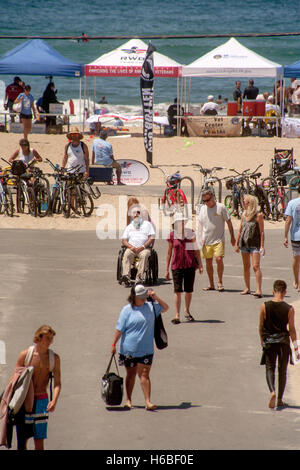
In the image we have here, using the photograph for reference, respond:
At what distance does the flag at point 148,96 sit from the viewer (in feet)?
78.1

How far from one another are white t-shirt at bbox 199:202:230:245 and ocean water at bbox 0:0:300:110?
161ft

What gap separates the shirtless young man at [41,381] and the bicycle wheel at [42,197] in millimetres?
12436

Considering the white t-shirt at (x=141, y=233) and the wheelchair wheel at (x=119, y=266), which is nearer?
the white t-shirt at (x=141, y=233)

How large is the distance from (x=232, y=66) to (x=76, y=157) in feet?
46.4

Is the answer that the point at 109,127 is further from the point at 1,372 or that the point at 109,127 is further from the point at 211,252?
the point at 1,372

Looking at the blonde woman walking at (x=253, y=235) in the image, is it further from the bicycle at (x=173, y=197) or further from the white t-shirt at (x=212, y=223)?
the bicycle at (x=173, y=197)

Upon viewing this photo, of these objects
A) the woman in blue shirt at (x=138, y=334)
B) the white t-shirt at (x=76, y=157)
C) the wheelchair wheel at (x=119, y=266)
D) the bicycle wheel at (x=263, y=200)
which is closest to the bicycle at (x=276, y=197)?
the bicycle wheel at (x=263, y=200)

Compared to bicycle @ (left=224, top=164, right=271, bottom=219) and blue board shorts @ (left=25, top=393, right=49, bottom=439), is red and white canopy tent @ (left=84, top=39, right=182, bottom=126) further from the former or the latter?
blue board shorts @ (left=25, top=393, right=49, bottom=439)

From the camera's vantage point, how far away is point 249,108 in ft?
107

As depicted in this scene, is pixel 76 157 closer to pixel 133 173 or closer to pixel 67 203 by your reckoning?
pixel 67 203

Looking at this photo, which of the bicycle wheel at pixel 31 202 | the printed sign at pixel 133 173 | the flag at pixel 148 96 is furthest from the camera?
the printed sign at pixel 133 173

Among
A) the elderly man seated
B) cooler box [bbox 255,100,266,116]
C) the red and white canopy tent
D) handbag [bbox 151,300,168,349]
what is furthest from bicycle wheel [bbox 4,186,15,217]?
cooler box [bbox 255,100,266,116]

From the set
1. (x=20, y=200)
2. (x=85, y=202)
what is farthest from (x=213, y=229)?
(x=20, y=200)
